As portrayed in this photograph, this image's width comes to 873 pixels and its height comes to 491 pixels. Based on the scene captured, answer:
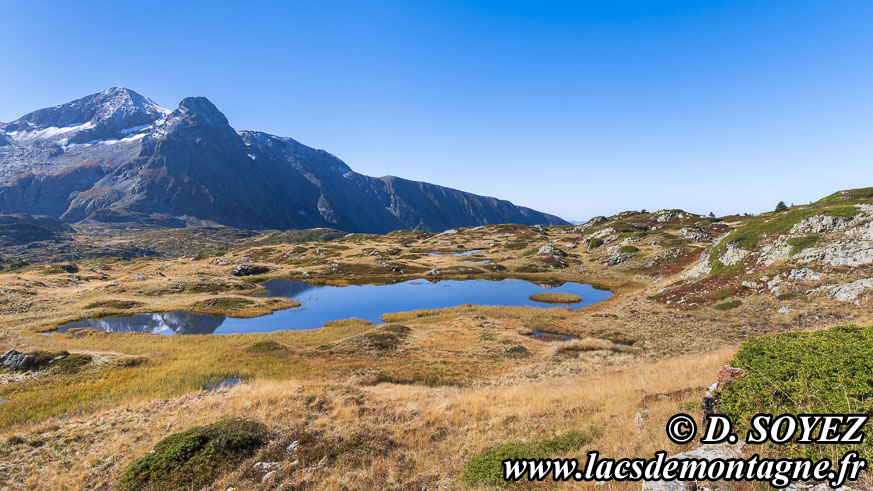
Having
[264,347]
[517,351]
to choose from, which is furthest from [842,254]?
[264,347]

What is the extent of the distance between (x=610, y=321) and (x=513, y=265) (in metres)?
57.0

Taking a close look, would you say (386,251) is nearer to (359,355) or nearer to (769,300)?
(359,355)

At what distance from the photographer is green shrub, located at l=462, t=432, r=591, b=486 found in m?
10.8

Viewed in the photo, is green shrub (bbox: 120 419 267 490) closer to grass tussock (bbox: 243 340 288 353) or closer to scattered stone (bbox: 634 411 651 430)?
scattered stone (bbox: 634 411 651 430)

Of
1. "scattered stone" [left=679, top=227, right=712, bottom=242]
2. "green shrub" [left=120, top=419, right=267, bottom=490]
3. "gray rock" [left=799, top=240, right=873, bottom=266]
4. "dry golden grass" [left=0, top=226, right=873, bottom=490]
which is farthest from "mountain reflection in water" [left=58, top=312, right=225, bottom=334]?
"scattered stone" [left=679, top=227, right=712, bottom=242]

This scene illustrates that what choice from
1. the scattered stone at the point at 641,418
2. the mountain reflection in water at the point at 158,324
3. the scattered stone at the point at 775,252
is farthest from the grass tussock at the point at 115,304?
the scattered stone at the point at 775,252

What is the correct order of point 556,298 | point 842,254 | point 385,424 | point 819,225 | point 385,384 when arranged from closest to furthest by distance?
point 385,424
point 385,384
point 842,254
point 819,225
point 556,298

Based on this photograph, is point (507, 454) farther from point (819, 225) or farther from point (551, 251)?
point (551, 251)

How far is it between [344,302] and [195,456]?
56.4 metres

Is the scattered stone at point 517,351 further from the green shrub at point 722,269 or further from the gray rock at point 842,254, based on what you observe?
the gray rock at point 842,254

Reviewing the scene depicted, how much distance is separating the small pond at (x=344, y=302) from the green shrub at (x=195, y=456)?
3822 centimetres

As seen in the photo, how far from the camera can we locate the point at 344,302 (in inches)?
2707

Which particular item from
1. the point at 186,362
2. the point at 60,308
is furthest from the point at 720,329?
the point at 60,308

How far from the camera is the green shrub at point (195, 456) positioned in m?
12.2
